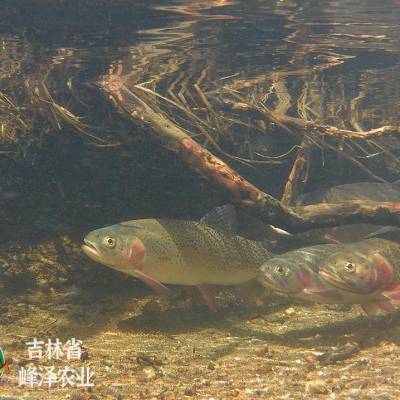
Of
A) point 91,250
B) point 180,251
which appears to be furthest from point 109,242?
point 180,251

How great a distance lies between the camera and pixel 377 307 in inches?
205

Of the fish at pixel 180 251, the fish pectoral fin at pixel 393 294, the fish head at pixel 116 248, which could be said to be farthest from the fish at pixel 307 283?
the fish head at pixel 116 248

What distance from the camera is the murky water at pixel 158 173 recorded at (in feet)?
13.8

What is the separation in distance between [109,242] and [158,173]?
8.55 feet

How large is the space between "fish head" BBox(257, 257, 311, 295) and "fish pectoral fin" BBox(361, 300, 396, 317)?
84 cm

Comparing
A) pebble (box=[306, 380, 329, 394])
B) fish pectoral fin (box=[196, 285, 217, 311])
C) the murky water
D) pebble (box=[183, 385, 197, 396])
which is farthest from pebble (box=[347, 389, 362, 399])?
fish pectoral fin (box=[196, 285, 217, 311])

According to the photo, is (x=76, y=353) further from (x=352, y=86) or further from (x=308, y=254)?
(x=352, y=86)

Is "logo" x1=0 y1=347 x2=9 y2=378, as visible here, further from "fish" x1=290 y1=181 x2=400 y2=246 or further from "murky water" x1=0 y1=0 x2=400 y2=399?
"fish" x1=290 y1=181 x2=400 y2=246

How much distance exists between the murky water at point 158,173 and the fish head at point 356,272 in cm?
63

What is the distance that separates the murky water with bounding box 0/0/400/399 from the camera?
4199mm

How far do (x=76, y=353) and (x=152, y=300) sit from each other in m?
1.92

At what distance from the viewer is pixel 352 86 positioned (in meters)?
14.5

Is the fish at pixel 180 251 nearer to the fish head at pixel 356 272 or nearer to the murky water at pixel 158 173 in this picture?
the murky water at pixel 158 173

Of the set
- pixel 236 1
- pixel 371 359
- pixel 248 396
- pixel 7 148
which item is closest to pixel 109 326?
pixel 248 396
